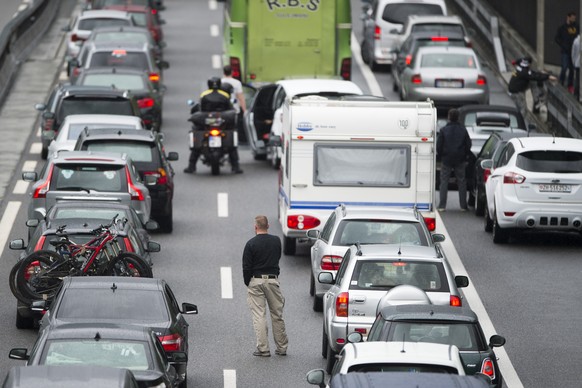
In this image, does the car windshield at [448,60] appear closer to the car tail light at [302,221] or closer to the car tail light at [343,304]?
the car tail light at [302,221]

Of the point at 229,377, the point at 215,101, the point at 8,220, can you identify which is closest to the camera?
the point at 229,377

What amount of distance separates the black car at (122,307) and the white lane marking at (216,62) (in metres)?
31.0

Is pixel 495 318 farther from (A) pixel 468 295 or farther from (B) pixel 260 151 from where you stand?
(B) pixel 260 151

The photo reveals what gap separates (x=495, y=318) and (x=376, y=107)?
4.68m

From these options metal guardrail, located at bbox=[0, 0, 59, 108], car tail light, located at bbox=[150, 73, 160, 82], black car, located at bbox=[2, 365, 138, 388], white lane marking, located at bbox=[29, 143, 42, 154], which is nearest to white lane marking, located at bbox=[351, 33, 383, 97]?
car tail light, located at bbox=[150, 73, 160, 82]

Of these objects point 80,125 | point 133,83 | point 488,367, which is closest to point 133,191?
point 80,125

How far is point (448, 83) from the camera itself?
134ft

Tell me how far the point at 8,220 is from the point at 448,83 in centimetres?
1351

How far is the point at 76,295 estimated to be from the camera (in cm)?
1852

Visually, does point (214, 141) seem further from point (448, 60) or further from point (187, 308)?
point (187, 308)

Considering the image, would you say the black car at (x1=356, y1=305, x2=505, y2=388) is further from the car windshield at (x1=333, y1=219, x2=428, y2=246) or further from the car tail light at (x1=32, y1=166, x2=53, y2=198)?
the car tail light at (x1=32, y1=166, x2=53, y2=198)

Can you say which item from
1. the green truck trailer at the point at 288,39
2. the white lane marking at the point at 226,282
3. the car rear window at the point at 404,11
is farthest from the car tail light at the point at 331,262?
the car rear window at the point at 404,11

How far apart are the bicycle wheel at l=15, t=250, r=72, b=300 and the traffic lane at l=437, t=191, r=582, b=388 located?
18.2ft

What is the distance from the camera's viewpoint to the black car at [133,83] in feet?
124
